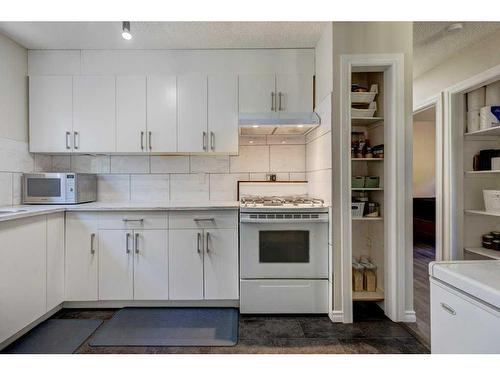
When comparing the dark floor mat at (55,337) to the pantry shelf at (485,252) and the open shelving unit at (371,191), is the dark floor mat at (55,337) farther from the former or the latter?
the pantry shelf at (485,252)

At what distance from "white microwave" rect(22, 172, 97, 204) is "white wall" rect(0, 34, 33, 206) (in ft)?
0.36

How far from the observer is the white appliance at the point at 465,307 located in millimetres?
850

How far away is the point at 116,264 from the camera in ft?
7.85

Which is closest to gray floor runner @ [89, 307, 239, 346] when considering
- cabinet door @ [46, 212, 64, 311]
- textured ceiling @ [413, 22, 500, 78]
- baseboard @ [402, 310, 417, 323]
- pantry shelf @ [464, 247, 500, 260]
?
cabinet door @ [46, 212, 64, 311]

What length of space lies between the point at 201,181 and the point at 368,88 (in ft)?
6.05

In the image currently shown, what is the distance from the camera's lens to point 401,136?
2.18 meters

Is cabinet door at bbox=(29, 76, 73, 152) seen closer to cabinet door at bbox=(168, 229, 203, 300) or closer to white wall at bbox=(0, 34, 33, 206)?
white wall at bbox=(0, 34, 33, 206)

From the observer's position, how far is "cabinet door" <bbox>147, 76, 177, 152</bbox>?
105 inches

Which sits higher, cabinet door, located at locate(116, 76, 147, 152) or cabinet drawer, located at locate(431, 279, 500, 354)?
cabinet door, located at locate(116, 76, 147, 152)

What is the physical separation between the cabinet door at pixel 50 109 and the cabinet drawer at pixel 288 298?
86.6 inches

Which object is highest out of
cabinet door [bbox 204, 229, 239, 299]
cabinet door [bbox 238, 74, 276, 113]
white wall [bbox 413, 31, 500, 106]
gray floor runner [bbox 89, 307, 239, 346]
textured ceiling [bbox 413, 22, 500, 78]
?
textured ceiling [bbox 413, 22, 500, 78]

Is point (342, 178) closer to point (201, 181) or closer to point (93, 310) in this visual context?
point (201, 181)

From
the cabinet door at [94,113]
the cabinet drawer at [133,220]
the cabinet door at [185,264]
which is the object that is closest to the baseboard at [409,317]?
the cabinet door at [185,264]

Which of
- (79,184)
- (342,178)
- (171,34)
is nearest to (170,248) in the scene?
(79,184)
